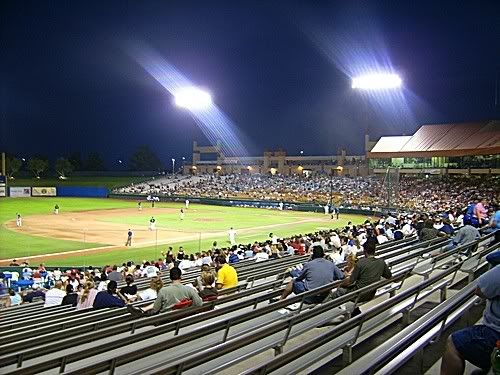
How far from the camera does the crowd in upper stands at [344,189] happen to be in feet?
156

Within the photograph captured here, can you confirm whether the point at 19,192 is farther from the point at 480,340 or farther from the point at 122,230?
the point at 480,340

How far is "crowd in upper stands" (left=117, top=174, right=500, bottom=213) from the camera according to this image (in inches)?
1870

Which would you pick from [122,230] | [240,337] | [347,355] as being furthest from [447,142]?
[240,337]

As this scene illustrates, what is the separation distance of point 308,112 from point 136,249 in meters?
84.2

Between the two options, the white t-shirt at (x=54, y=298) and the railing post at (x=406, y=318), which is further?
the white t-shirt at (x=54, y=298)

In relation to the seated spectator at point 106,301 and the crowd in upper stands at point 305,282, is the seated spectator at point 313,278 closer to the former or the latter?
the crowd in upper stands at point 305,282

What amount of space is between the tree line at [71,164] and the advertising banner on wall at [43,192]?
111ft

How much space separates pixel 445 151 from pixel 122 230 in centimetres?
3318

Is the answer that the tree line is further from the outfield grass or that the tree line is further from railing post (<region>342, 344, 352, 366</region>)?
railing post (<region>342, 344, 352, 366</region>)

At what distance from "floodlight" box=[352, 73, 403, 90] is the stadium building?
6456 mm

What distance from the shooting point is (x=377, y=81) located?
195 ft

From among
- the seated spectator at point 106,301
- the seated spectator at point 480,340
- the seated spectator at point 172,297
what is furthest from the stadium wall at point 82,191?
the seated spectator at point 480,340

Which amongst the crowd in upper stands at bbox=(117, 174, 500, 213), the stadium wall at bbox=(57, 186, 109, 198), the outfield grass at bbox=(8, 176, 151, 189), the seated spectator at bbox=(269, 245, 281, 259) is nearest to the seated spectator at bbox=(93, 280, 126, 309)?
the seated spectator at bbox=(269, 245, 281, 259)

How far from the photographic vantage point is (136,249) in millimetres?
29844
